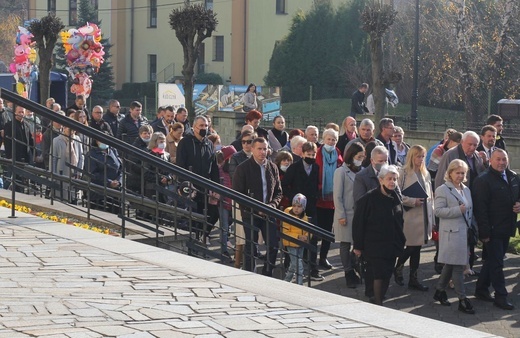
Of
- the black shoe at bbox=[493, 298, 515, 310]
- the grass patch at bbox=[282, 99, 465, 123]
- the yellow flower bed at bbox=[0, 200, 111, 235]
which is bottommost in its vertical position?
the black shoe at bbox=[493, 298, 515, 310]

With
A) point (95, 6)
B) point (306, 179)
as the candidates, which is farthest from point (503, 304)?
point (95, 6)

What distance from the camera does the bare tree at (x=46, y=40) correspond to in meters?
27.8

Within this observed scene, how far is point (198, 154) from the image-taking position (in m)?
14.4

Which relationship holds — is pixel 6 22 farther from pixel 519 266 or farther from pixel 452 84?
pixel 519 266

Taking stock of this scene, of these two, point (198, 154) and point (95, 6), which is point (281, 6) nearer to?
point (95, 6)

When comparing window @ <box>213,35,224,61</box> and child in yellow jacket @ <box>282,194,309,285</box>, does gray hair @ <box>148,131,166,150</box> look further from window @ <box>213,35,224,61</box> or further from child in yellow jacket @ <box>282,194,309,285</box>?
window @ <box>213,35,224,61</box>

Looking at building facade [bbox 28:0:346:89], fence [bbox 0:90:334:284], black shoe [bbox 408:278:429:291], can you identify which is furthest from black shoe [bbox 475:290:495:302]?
building facade [bbox 28:0:346:89]

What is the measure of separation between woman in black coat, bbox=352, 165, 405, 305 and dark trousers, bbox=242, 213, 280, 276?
1.11 metres

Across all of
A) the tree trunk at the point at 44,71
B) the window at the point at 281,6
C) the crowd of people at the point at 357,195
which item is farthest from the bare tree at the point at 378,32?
the window at the point at 281,6

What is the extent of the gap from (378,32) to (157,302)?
19761 mm

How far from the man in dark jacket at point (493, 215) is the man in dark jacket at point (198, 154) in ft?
13.1

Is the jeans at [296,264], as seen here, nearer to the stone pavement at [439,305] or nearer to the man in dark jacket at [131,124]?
the stone pavement at [439,305]

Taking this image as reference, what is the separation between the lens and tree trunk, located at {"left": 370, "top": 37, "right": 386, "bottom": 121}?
2677 cm

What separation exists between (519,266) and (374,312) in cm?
723
